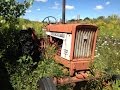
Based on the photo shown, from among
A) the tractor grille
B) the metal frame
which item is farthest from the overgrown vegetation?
the tractor grille

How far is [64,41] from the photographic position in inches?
255

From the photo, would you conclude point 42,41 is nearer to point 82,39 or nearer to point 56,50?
point 56,50

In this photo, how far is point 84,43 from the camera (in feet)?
21.0

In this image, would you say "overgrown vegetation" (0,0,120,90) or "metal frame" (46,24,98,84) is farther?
"overgrown vegetation" (0,0,120,90)

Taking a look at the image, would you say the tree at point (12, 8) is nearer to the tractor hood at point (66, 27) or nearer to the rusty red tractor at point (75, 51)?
the tractor hood at point (66, 27)

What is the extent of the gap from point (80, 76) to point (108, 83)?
871mm

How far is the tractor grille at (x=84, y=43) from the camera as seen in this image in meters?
6.22

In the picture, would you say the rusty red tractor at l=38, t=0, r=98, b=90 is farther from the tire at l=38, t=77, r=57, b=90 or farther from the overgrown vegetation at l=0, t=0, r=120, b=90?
the overgrown vegetation at l=0, t=0, r=120, b=90

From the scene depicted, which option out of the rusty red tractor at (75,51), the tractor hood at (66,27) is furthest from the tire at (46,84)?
the tractor hood at (66,27)

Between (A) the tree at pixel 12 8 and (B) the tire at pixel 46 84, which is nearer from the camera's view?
(B) the tire at pixel 46 84

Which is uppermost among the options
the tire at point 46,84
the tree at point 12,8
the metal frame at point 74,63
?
the tree at point 12,8

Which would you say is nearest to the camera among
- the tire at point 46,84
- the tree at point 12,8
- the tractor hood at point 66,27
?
the tire at point 46,84

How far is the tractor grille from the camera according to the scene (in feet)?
20.4

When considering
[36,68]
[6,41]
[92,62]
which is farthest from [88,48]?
[6,41]
